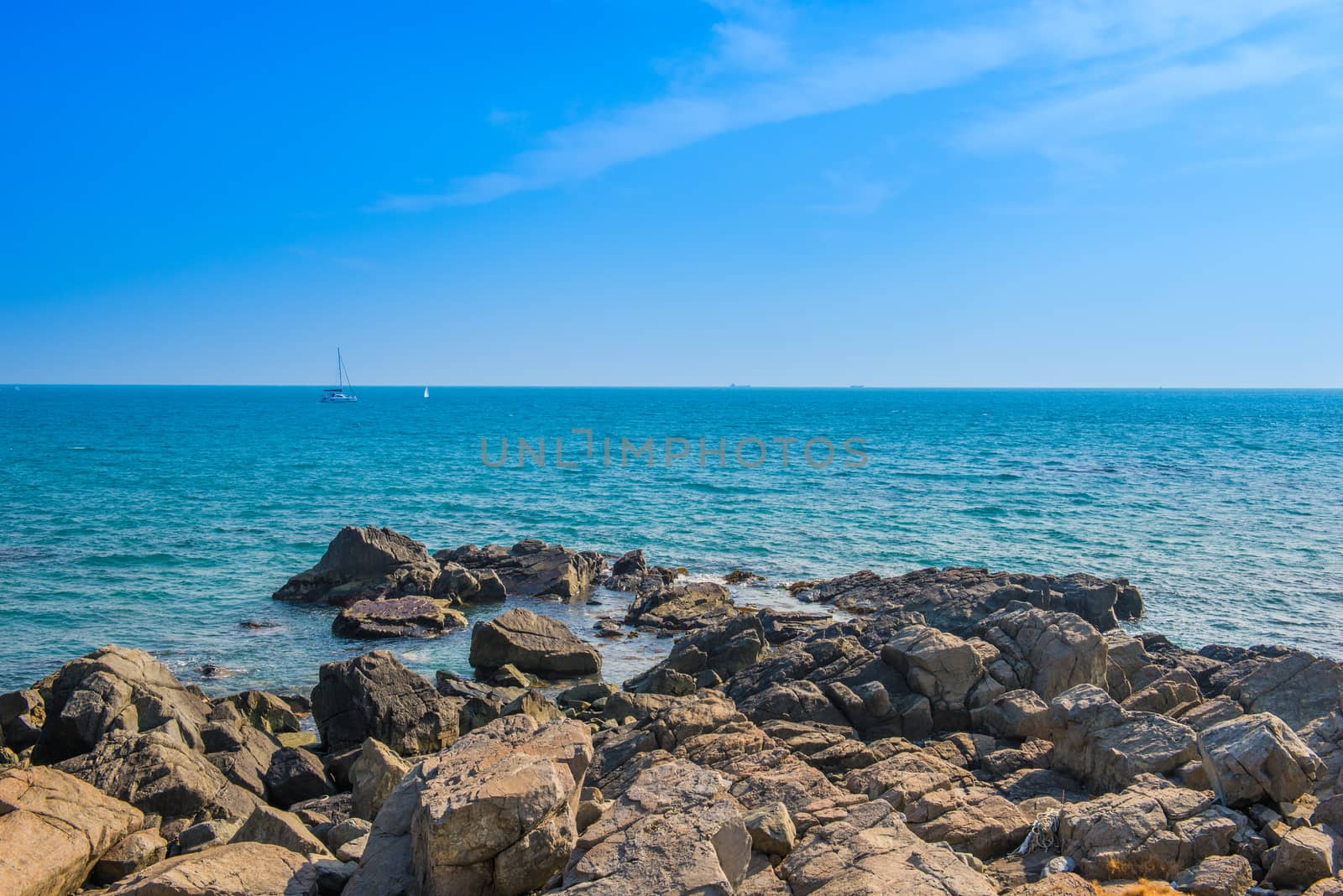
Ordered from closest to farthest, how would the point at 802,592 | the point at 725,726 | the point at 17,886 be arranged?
the point at 17,886 → the point at 725,726 → the point at 802,592

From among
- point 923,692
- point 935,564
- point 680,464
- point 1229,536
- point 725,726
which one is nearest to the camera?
point 725,726

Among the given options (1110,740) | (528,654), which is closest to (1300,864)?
(1110,740)

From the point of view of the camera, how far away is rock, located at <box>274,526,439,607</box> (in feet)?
111

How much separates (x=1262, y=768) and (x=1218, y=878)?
2265 millimetres

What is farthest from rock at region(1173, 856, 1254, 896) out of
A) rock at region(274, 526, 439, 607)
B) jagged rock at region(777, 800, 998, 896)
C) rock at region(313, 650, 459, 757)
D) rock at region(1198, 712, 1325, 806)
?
rock at region(274, 526, 439, 607)

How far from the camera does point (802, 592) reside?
34.4 metres

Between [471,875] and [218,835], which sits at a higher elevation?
[471,875]

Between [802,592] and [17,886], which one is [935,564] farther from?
[17,886]

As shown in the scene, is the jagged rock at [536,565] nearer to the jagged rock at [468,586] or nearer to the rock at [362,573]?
the jagged rock at [468,586]

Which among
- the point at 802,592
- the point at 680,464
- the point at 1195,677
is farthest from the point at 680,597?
the point at 680,464

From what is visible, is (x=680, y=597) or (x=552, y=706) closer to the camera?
(x=552, y=706)

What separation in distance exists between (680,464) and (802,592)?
4826 centimetres

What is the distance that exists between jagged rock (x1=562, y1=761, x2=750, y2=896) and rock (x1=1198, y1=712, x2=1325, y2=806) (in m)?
6.73

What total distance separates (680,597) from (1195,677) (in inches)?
657
